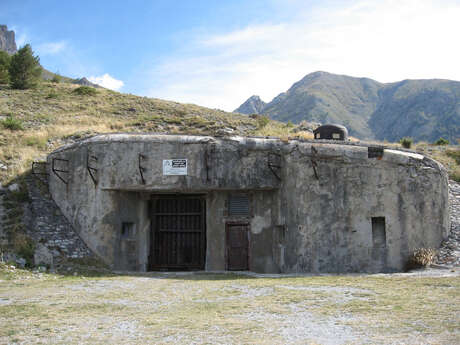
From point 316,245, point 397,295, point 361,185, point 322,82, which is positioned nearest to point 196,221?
point 316,245

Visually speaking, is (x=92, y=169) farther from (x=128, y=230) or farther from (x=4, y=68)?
(x=4, y=68)

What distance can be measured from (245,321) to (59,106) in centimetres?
2982

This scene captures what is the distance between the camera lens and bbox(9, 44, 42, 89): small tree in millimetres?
38156

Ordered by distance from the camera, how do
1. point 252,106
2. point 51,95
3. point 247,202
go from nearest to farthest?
point 247,202, point 51,95, point 252,106

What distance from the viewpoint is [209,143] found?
15492 millimetres

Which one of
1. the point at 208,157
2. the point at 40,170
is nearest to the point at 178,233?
the point at 208,157

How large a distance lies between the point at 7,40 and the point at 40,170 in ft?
442

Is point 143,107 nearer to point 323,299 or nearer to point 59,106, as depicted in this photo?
point 59,106

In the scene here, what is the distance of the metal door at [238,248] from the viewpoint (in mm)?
16281

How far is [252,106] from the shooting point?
404 feet

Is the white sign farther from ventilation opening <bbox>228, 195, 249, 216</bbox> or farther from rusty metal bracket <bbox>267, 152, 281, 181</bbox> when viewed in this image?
rusty metal bracket <bbox>267, 152, 281, 181</bbox>

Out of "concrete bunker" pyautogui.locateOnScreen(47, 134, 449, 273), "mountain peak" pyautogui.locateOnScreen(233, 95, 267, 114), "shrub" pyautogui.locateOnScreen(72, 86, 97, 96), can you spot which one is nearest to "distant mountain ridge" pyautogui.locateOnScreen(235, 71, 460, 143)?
"mountain peak" pyautogui.locateOnScreen(233, 95, 267, 114)

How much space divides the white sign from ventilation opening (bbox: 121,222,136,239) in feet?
8.10

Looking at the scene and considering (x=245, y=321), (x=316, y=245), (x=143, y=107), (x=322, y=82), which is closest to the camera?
(x=245, y=321)
